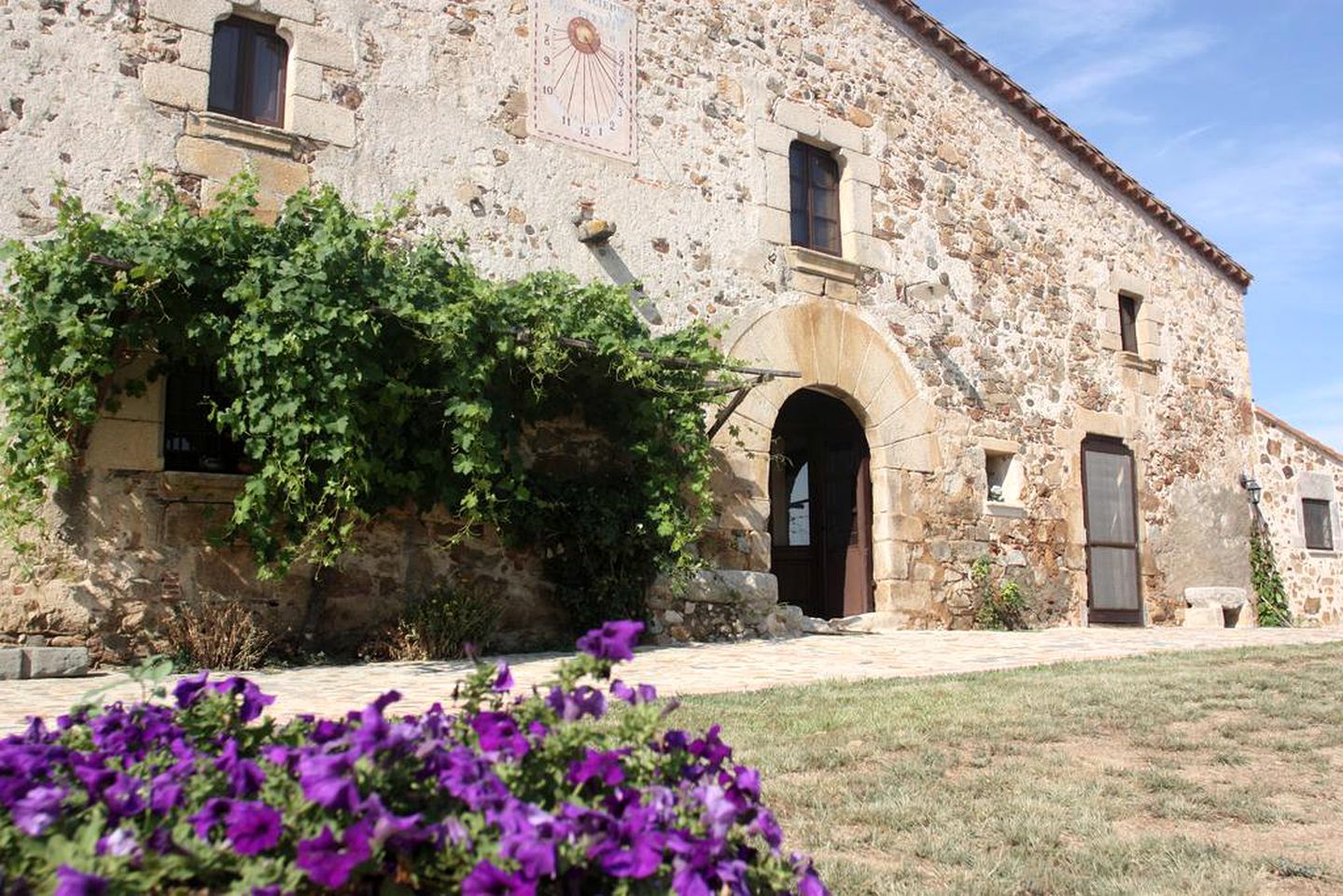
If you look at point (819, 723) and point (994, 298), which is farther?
point (994, 298)

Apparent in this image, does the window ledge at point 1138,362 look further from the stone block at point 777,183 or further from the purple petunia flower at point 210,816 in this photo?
the purple petunia flower at point 210,816

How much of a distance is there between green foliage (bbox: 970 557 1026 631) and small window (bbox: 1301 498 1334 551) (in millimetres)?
6281

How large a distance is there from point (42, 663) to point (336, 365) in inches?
80.6

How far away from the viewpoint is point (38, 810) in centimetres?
128

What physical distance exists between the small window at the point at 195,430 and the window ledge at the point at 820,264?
178 inches

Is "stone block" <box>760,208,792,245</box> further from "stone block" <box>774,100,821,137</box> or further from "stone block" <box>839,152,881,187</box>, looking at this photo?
"stone block" <box>839,152,881,187</box>

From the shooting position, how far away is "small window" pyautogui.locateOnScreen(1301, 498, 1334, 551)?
44.7 ft

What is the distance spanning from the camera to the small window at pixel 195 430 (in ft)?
19.9

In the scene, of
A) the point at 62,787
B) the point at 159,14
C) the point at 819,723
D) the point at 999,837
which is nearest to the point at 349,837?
the point at 62,787

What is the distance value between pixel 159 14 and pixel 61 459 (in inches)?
105

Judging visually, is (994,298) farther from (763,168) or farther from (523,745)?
(523,745)

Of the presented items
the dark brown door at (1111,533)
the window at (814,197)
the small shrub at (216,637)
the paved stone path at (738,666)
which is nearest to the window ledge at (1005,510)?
the dark brown door at (1111,533)

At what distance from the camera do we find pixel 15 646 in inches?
211

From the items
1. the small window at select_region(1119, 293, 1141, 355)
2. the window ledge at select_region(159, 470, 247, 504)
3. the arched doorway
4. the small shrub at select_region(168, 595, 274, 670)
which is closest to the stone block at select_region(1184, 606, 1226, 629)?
the small window at select_region(1119, 293, 1141, 355)
